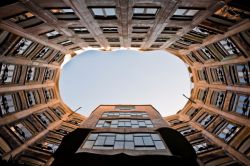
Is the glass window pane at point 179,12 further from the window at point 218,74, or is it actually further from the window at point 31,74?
the window at point 31,74

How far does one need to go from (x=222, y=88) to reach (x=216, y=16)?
31.1 feet

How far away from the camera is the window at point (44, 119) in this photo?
24322mm

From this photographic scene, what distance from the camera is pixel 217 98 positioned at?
2352 centimetres

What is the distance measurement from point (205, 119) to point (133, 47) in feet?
39.2

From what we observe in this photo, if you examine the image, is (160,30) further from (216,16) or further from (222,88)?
(222,88)

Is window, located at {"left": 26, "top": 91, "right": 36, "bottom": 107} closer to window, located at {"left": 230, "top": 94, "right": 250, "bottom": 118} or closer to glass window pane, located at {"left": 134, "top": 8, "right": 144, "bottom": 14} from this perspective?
glass window pane, located at {"left": 134, "top": 8, "right": 144, "bottom": 14}

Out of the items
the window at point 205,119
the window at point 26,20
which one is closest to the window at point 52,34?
the window at point 26,20

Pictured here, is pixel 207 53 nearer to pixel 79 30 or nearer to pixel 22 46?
pixel 79 30

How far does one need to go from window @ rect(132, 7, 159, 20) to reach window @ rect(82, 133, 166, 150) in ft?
28.1

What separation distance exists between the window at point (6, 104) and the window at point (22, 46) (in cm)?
416

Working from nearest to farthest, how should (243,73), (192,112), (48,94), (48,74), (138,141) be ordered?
(138,141), (243,73), (48,74), (192,112), (48,94)

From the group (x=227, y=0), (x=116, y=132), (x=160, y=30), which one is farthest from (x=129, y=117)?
(x=227, y=0)

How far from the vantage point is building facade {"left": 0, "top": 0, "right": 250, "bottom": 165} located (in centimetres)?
1348

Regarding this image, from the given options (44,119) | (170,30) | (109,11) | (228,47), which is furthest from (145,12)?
(44,119)
